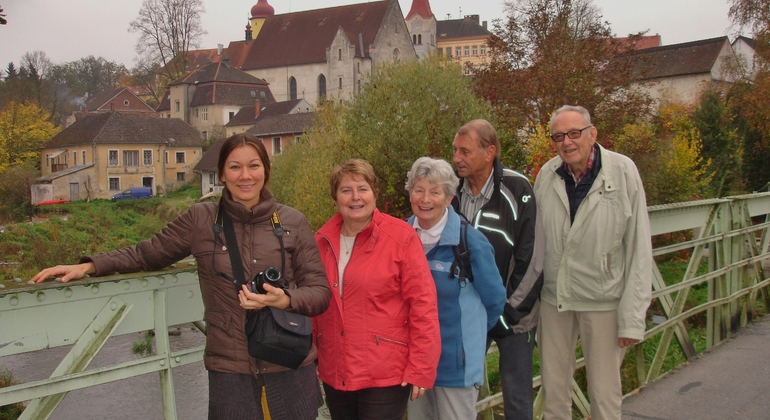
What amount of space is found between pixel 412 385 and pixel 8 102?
6676 centimetres

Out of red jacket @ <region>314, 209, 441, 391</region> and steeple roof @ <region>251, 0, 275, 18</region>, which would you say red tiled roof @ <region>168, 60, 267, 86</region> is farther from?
red jacket @ <region>314, 209, 441, 391</region>

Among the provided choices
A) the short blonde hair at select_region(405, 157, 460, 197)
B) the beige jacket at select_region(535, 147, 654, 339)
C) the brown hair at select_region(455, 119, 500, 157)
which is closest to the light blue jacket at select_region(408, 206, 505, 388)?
the short blonde hair at select_region(405, 157, 460, 197)

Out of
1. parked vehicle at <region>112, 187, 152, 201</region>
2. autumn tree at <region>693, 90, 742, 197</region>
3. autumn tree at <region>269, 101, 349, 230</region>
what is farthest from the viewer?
parked vehicle at <region>112, 187, 152, 201</region>

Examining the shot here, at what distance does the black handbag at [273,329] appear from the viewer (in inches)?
96.6

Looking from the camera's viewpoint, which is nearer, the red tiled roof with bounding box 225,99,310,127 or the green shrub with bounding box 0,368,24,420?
the green shrub with bounding box 0,368,24,420

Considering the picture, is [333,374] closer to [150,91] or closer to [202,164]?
[202,164]

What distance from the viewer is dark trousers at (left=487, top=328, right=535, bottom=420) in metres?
3.37

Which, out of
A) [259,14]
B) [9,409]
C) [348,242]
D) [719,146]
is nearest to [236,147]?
[348,242]

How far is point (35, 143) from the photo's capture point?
60.2m

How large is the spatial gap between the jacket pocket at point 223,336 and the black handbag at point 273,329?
0.07 m

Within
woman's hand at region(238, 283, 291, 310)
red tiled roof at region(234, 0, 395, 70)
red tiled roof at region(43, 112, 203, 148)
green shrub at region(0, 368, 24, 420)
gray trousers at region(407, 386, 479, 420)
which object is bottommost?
green shrub at region(0, 368, 24, 420)

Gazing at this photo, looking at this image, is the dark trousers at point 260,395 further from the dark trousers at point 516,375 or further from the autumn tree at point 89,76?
the autumn tree at point 89,76

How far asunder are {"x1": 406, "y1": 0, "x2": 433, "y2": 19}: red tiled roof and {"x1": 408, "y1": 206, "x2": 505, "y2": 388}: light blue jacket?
3372 inches

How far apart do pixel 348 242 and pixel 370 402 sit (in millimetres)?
675
